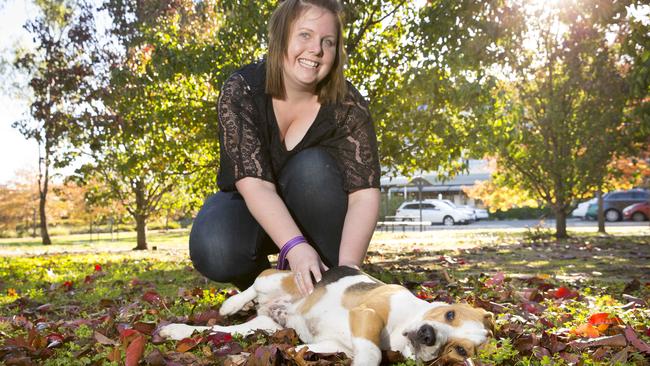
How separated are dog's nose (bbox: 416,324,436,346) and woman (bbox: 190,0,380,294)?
1.02m

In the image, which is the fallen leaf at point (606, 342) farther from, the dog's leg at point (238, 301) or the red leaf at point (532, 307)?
the dog's leg at point (238, 301)

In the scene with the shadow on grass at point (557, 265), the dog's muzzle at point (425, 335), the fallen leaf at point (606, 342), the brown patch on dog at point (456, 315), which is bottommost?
the shadow on grass at point (557, 265)

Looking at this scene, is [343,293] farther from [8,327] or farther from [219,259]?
[8,327]

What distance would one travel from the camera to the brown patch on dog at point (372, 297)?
2.30 meters

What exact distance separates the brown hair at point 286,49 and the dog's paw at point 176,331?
1.41 meters

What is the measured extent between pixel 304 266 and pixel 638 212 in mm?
30190

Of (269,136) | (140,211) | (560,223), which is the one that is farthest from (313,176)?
(140,211)

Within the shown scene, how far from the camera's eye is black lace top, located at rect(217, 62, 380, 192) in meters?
3.29

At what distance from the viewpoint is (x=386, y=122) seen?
27.3 ft

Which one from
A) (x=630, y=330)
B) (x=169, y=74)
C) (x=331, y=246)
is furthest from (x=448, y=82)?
(x=630, y=330)

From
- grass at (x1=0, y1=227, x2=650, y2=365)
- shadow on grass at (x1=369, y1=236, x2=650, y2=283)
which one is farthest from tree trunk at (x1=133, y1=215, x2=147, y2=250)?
grass at (x1=0, y1=227, x2=650, y2=365)

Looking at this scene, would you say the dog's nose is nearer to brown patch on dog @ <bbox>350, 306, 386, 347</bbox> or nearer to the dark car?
brown patch on dog @ <bbox>350, 306, 386, 347</bbox>

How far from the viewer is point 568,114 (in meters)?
13.8

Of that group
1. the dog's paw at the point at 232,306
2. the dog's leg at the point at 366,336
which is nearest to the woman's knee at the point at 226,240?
the dog's paw at the point at 232,306
